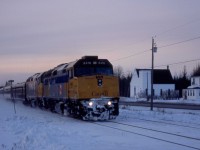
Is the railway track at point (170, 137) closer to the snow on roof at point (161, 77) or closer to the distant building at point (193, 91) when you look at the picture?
the distant building at point (193, 91)

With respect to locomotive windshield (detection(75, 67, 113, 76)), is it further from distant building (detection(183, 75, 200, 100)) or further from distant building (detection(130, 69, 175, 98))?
distant building (detection(130, 69, 175, 98))

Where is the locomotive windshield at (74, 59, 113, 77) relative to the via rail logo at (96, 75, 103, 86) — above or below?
above

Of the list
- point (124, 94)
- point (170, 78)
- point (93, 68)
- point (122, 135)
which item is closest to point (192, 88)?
point (170, 78)

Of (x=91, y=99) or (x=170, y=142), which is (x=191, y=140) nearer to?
(x=170, y=142)

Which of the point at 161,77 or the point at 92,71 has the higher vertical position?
the point at 161,77

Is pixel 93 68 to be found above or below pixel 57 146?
above

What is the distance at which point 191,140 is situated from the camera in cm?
1541

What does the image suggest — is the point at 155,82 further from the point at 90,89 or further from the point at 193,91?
the point at 90,89

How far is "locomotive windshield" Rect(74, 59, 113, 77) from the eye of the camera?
26.4 m

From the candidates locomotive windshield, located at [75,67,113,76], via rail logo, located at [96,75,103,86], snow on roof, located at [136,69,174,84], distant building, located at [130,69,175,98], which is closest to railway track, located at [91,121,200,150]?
via rail logo, located at [96,75,103,86]

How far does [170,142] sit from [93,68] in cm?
1274

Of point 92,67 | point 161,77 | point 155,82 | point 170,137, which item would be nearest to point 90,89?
point 92,67

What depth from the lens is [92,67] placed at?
26797 mm

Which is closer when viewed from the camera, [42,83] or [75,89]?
[75,89]
